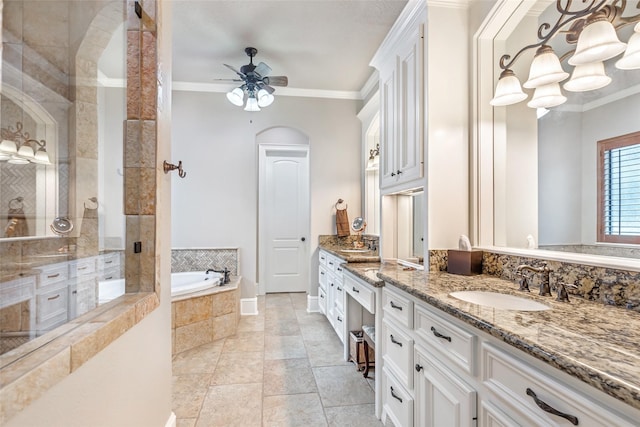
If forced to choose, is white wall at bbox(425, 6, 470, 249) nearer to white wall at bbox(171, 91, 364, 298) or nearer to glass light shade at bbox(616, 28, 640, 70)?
glass light shade at bbox(616, 28, 640, 70)

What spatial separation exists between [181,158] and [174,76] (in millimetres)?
972

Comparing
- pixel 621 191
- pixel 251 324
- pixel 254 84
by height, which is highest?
pixel 254 84

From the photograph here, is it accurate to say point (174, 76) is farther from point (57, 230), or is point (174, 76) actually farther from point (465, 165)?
point (465, 165)

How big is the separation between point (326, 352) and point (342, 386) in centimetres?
60

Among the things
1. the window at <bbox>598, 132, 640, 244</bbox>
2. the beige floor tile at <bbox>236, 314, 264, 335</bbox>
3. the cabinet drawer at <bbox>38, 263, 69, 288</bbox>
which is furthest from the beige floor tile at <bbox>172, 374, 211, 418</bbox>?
the window at <bbox>598, 132, 640, 244</bbox>

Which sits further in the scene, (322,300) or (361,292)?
(322,300)

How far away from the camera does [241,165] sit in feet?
13.3

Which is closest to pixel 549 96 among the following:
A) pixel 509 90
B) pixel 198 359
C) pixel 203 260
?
pixel 509 90

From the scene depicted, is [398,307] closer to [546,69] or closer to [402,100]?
[546,69]

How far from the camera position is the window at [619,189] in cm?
126

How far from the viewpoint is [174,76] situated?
12.1ft

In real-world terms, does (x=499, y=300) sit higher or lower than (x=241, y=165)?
lower

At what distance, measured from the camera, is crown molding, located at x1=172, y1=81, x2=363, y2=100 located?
3.89 meters

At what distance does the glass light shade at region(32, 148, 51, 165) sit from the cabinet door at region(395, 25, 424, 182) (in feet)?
6.99
